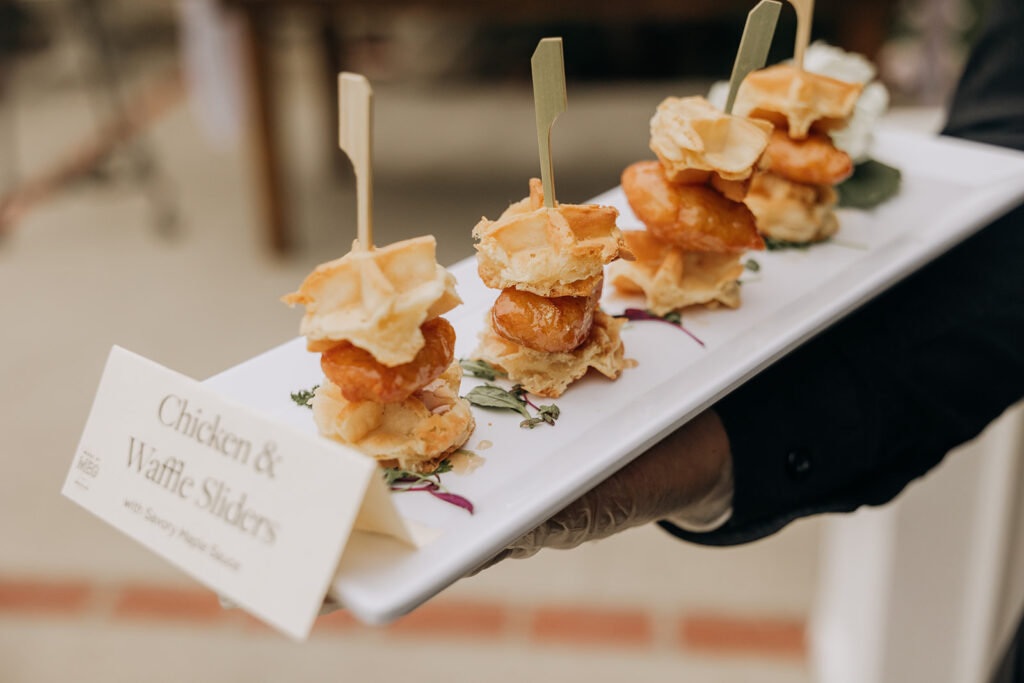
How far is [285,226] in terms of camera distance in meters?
4.01

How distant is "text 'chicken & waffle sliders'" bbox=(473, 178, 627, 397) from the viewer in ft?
3.05

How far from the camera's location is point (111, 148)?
496 cm

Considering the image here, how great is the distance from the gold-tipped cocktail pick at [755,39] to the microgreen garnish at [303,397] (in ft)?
1.92

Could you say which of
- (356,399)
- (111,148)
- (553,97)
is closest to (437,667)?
(356,399)

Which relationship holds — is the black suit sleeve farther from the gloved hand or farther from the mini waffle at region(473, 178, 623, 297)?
the mini waffle at region(473, 178, 623, 297)

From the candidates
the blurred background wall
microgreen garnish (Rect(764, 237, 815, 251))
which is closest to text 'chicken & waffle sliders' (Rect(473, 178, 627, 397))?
microgreen garnish (Rect(764, 237, 815, 251))

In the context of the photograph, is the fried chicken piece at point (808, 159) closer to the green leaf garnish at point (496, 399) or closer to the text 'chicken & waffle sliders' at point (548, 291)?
the text 'chicken & waffle sliders' at point (548, 291)

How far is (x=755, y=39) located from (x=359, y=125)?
530 millimetres

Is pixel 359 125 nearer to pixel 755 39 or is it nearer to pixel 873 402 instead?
pixel 755 39

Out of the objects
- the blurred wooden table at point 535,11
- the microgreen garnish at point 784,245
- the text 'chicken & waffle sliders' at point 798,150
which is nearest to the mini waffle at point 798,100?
the text 'chicken & waffle sliders' at point 798,150

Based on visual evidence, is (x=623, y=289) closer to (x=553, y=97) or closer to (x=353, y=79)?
(x=553, y=97)

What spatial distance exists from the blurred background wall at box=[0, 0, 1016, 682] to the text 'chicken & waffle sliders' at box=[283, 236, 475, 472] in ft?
4.01

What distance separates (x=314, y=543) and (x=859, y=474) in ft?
2.35

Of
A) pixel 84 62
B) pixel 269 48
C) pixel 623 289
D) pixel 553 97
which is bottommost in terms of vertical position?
pixel 84 62
